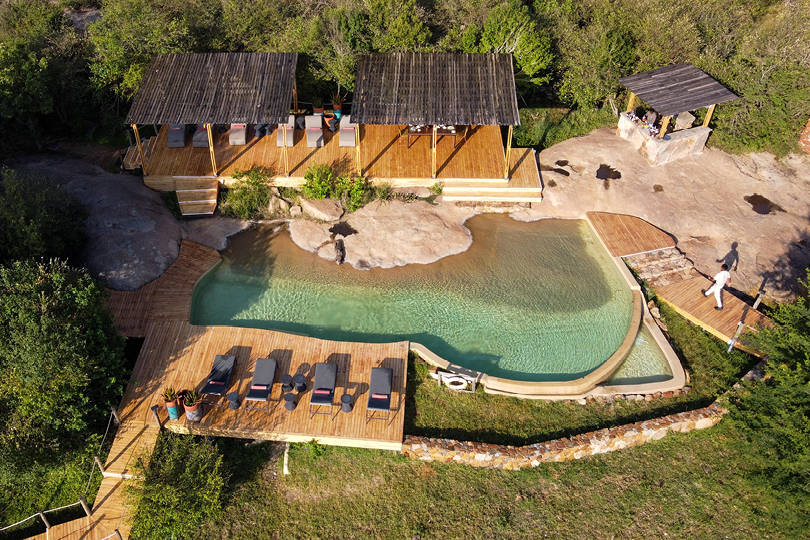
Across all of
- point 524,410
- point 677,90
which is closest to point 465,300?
point 524,410

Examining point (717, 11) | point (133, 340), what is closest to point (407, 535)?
point (133, 340)

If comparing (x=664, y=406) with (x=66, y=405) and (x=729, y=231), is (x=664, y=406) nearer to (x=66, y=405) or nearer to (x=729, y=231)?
(x=729, y=231)

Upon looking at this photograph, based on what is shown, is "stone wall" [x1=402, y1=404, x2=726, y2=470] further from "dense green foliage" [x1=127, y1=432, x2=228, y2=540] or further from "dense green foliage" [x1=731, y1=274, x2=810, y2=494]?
"dense green foliage" [x1=127, y1=432, x2=228, y2=540]

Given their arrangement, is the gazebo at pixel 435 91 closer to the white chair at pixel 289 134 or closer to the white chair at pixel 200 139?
the white chair at pixel 289 134

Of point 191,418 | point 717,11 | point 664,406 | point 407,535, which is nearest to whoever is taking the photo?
point 407,535

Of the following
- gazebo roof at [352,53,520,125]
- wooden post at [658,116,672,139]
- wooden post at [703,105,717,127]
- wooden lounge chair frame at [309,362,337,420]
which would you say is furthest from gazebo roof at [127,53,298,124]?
wooden post at [703,105,717,127]

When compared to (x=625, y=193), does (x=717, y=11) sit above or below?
above

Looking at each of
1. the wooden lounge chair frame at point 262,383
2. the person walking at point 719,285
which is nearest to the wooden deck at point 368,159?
the person walking at point 719,285
